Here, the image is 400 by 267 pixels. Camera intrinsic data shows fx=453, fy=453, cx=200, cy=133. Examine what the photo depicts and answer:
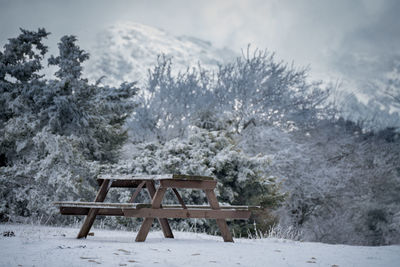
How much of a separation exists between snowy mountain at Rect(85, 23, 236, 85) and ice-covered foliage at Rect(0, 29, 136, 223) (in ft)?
105

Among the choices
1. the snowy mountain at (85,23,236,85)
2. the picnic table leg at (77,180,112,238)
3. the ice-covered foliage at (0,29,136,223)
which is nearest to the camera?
the picnic table leg at (77,180,112,238)

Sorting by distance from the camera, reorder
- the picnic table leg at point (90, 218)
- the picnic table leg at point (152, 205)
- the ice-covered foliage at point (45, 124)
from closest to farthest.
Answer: the picnic table leg at point (152, 205) → the picnic table leg at point (90, 218) → the ice-covered foliage at point (45, 124)

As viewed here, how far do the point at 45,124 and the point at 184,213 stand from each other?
7.03m

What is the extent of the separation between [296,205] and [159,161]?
968cm

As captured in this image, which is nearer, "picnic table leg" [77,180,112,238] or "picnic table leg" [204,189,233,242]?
"picnic table leg" [77,180,112,238]

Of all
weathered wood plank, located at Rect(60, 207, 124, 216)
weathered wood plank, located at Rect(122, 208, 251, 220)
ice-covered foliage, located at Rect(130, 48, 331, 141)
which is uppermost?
ice-covered foliage, located at Rect(130, 48, 331, 141)

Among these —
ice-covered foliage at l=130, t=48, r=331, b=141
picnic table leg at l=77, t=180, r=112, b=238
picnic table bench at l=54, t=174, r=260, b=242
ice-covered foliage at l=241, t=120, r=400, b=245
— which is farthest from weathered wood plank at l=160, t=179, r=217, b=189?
ice-covered foliage at l=130, t=48, r=331, b=141

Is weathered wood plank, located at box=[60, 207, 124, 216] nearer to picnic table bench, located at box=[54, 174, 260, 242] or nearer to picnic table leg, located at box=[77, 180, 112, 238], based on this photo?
picnic table bench, located at box=[54, 174, 260, 242]

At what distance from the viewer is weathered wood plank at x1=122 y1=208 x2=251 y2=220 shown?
579 cm

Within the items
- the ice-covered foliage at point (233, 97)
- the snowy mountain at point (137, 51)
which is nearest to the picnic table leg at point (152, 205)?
the ice-covered foliage at point (233, 97)

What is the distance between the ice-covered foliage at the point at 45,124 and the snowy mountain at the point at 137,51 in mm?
31937

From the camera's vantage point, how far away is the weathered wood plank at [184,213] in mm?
5785

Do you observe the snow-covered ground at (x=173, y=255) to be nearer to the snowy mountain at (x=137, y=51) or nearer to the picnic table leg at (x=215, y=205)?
the picnic table leg at (x=215, y=205)

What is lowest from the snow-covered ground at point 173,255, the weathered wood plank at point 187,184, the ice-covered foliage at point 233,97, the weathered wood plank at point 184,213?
the snow-covered ground at point 173,255
